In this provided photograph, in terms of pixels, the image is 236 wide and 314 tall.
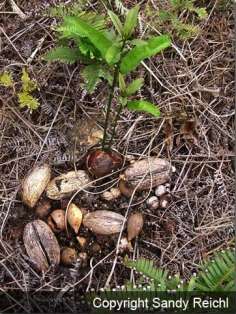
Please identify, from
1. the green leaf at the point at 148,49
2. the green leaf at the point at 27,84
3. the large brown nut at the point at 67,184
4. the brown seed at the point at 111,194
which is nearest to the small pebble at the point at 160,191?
the brown seed at the point at 111,194

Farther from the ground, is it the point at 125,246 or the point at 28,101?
the point at 28,101

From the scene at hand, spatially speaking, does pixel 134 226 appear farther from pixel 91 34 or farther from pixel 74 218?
pixel 91 34

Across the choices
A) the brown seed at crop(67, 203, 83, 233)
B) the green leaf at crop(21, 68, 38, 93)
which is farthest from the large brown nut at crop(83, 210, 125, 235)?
the green leaf at crop(21, 68, 38, 93)

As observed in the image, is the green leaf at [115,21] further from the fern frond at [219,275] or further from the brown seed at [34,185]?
the fern frond at [219,275]

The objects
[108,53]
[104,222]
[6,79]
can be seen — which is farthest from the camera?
[6,79]

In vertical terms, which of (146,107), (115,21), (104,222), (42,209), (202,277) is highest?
(115,21)

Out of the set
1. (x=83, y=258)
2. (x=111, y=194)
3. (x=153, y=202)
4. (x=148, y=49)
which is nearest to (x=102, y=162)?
(x=111, y=194)
